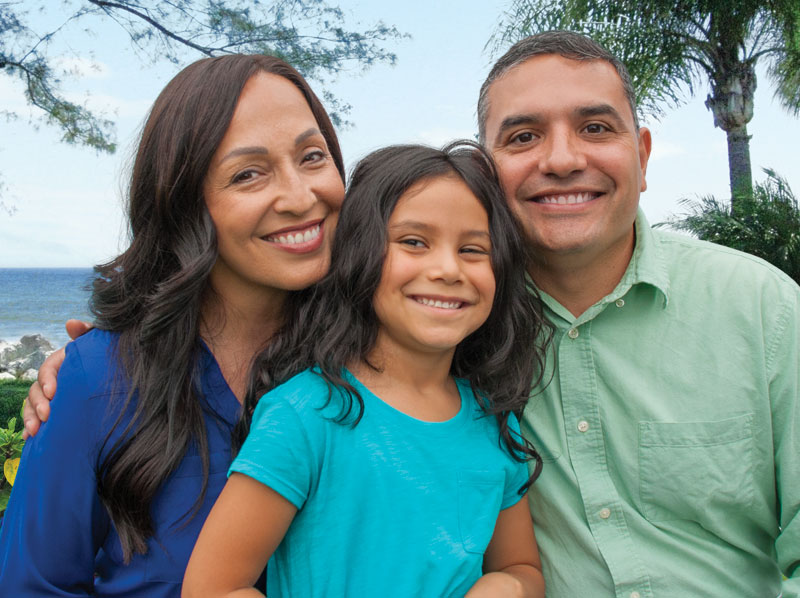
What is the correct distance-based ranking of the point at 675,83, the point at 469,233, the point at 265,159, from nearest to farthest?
the point at 469,233, the point at 265,159, the point at 675,83

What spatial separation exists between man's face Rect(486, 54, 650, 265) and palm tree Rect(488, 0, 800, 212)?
1164cm

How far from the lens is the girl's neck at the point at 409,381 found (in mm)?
1840

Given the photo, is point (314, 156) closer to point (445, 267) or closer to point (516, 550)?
point (445, 267)

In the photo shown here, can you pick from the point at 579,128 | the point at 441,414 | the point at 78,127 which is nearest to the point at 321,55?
the point at 78,127

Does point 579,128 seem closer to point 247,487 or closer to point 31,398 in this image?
point 247,487

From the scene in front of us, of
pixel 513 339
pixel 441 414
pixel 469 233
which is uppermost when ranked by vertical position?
pixel 469 233

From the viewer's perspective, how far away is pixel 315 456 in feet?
5.41

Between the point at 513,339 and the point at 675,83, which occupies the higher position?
the point at 675,83

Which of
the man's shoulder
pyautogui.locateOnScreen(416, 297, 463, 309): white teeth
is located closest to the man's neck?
the man's shoulder

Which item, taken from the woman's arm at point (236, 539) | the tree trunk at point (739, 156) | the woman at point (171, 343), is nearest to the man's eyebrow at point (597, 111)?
the woman at point (171, 343)

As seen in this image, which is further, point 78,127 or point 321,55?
point 78,127

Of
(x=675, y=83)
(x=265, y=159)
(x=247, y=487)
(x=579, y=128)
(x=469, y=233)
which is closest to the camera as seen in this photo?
(x=247, y=487)

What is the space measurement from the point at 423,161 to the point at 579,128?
24.0 inches

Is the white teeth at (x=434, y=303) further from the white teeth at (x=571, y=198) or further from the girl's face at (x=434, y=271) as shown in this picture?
the white teeth at (x=571, y=198)
